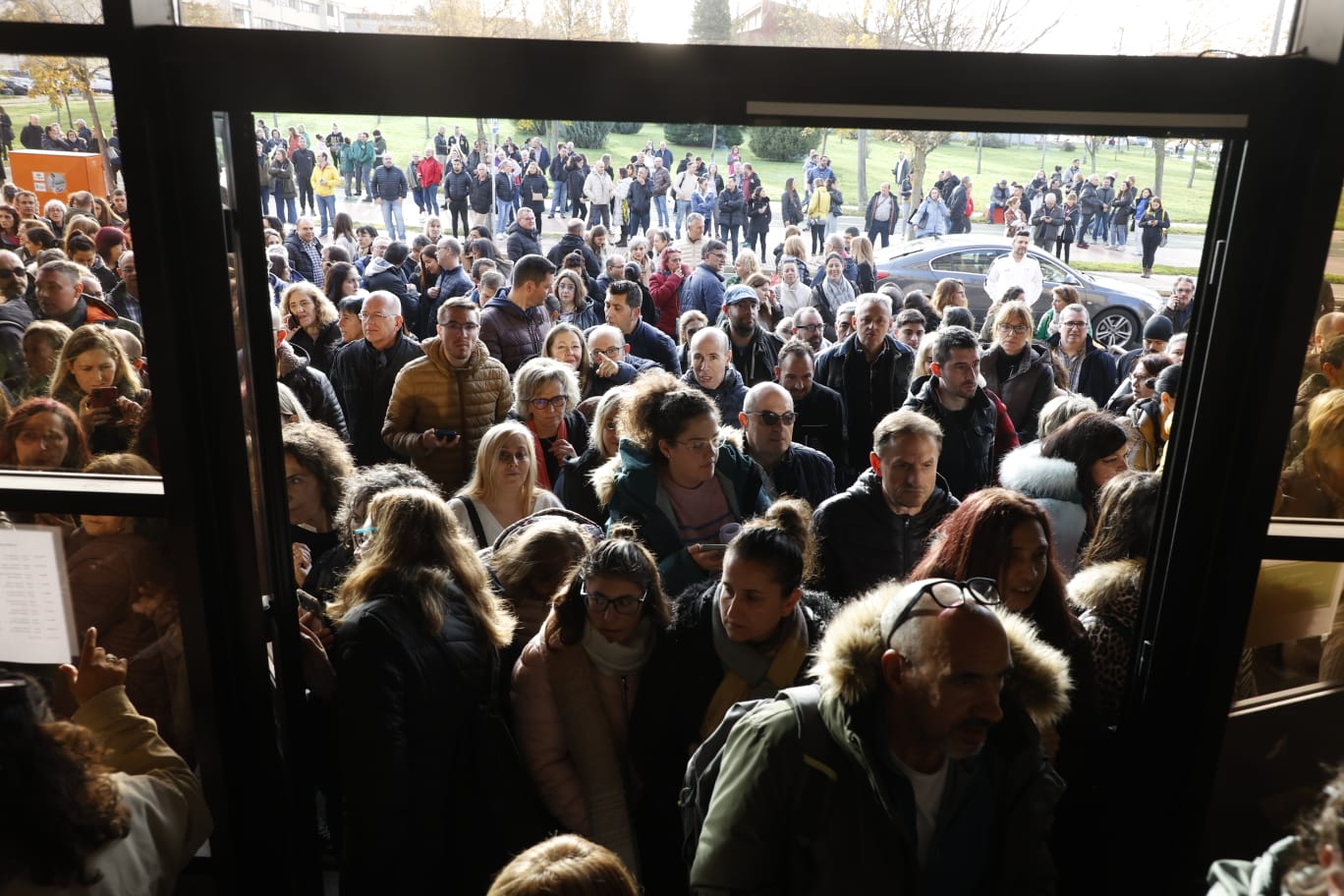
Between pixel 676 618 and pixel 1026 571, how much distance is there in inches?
35.6

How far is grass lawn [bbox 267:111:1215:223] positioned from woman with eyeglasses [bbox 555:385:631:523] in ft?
3.91

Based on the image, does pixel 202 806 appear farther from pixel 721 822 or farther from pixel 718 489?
pixel 718 489

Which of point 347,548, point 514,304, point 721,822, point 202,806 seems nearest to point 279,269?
point 514,304

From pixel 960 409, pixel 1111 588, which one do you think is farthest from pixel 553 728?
pixel 960 409

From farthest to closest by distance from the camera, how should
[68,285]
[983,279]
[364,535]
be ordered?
[983,279], [364,535], [68,285]

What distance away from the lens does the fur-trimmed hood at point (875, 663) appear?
6.87 ft

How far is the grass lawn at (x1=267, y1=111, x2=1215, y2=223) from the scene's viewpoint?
3.82 metres

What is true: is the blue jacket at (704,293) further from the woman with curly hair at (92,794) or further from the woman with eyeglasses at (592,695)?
the woman with curly hair at (92,794)

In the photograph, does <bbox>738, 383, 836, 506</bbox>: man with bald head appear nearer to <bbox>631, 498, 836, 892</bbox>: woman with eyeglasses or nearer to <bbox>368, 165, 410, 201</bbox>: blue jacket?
<bbox>631, 498, 836, 892</bbox>: woman with eyeglasses

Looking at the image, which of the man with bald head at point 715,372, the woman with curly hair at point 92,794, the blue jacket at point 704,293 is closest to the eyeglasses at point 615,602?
the woman with curly hair at point 92,794

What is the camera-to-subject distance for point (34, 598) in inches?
94.4

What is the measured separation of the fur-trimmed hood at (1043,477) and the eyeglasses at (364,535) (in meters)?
2.13

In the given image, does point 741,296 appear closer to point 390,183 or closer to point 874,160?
point 874,160

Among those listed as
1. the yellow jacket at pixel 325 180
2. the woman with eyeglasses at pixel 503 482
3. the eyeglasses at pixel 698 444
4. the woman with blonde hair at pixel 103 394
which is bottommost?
the woman with eyeglasses at pixel 503 482
